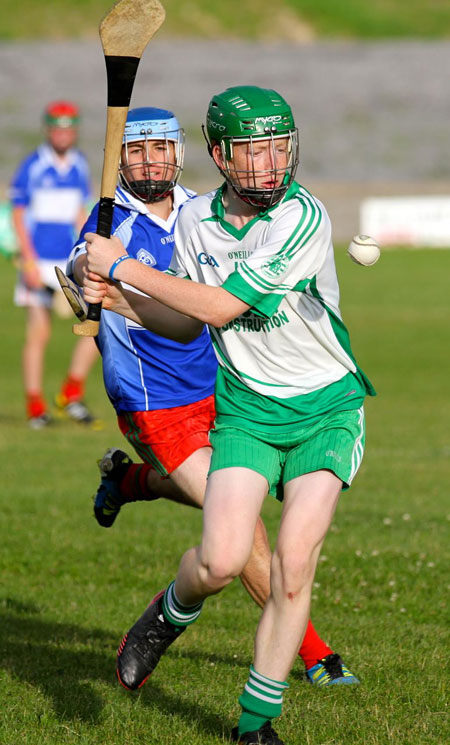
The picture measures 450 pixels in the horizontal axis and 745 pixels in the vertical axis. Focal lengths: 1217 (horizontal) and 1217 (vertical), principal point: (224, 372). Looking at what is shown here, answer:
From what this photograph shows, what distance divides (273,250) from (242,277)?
5.7 inches

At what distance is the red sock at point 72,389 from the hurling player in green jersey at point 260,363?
23.4 feet

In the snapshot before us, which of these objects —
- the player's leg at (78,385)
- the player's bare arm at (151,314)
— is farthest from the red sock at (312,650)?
the player's leg at (78,385)

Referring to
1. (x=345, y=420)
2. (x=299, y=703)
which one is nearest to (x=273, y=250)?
(x=345, y=420)

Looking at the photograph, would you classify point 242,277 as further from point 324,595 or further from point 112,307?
point 324,595

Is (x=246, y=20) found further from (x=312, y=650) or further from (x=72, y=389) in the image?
(x=312, y=650)

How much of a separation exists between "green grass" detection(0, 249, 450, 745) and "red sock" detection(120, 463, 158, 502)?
1.83 feet

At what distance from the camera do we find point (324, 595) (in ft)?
20.4

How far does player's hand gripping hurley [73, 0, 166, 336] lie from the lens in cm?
432

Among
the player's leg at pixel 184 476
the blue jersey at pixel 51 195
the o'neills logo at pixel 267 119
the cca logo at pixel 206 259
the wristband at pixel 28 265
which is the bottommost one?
Answer: the wristband at pixel 28 265

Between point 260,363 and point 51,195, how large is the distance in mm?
8034

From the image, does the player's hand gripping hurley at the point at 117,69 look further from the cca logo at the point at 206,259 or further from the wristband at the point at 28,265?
the wristband at the point at 28,265

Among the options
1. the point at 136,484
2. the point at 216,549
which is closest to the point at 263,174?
the point at 216,549

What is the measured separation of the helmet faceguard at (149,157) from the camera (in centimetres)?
555

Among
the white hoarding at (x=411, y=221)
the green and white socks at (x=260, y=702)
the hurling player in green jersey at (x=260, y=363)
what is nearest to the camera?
the green and white socks at (x=260, y=702)
